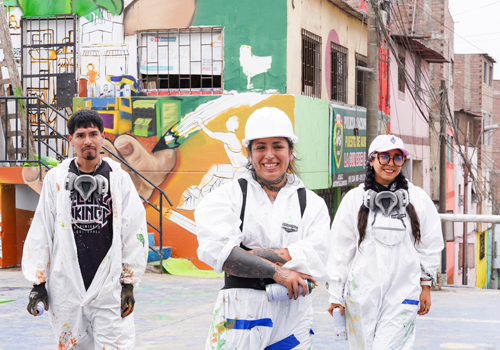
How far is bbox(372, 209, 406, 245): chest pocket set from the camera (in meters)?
4.63

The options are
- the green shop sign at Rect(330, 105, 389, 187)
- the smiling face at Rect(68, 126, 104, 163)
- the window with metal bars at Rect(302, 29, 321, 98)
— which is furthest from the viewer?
the green shop sign at Rect(330, 105, 389, 187)

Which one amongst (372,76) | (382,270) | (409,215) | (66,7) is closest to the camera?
(382,270)

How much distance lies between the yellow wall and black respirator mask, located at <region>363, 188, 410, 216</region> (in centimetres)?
880

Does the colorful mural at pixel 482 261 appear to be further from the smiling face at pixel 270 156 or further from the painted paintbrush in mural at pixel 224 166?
the smiling face at pixel 270 156

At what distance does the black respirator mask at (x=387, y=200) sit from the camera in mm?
4656

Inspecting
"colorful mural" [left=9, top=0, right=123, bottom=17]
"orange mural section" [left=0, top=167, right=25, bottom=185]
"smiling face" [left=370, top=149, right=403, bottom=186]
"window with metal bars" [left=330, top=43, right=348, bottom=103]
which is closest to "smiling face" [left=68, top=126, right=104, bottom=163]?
"smiling face" [left=370, top=149, right=403, bottom=186]

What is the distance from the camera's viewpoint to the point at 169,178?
44.0 ft

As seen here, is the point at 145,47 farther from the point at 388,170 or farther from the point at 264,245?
the point at 264,245

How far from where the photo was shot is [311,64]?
1523cm

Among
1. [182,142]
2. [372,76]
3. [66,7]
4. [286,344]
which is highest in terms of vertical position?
[66,7]

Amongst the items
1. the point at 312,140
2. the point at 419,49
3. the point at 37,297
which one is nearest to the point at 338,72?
the point at 312,140

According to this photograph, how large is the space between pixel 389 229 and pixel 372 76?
9.74 meters

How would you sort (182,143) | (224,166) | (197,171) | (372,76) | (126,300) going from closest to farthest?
(126,300), (224,166), (197,171), (182,143), (372,76)

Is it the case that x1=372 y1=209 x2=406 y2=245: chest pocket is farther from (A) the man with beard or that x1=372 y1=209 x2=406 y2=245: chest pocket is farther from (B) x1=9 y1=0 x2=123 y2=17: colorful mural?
(B) x1=9 y1=0 x2=123 y2=17: colorful mural
